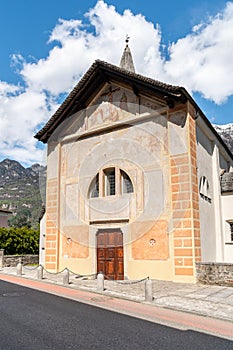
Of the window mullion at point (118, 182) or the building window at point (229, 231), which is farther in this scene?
the building window at point (229, 231)

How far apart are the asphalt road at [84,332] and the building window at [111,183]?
7.52 metres

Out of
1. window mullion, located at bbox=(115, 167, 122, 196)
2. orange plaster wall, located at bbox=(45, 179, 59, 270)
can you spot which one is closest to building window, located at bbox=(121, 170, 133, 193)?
window mullion, located at bbox=(115, 167, 122, 196)

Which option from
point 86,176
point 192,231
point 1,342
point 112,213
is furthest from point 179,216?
point 1,342

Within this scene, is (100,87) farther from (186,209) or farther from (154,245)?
(154,245)

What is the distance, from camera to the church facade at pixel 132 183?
1384cm

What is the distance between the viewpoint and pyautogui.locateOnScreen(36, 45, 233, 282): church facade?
13.8 m

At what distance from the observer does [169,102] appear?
14.5 m

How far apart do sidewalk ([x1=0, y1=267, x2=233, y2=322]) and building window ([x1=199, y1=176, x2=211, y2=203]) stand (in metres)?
4.58

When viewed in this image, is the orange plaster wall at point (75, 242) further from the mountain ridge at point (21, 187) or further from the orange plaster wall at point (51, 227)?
the mountain ridge at point (21, 187)

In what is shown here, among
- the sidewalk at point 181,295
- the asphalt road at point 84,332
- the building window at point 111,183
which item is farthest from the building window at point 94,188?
the asphalt road at point 84,332

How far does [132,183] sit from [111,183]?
164 centimetres

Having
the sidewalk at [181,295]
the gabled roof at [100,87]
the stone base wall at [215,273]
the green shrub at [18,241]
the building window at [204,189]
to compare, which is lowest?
the sidewalk at [181,295]

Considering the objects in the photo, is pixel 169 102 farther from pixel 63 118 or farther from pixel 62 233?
pixel 62 233

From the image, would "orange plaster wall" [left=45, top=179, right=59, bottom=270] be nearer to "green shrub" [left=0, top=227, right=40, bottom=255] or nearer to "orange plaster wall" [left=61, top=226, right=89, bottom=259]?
"orange plaster wall" [left=61, top=226, right=89, bottom=259]
